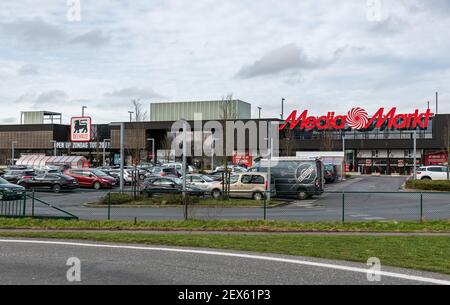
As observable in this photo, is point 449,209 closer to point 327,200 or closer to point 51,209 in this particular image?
point 327,200

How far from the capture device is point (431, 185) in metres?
34.9

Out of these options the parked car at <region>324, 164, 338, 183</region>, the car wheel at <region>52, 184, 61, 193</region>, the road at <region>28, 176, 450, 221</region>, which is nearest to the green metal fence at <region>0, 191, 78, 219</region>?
the road at <region>28, 176, 450, 221</region>

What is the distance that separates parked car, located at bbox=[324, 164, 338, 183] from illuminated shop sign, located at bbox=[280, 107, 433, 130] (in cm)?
1756

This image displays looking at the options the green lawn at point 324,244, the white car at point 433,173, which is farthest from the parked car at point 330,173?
the green lawn at point 324,244

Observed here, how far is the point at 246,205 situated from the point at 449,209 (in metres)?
8.87

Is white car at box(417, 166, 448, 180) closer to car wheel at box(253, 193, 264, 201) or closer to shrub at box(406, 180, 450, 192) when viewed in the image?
shrub at box(406, 180, 450, 192)

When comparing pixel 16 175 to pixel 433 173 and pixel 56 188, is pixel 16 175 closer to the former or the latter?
pixel 56 188

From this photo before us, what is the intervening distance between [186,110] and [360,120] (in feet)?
113

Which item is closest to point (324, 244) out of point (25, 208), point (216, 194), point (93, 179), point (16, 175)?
point (25, 208)

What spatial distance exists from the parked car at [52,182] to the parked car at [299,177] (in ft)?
47.2

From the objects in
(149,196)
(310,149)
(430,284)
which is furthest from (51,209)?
(310,149)

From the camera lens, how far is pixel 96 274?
8461 mm
